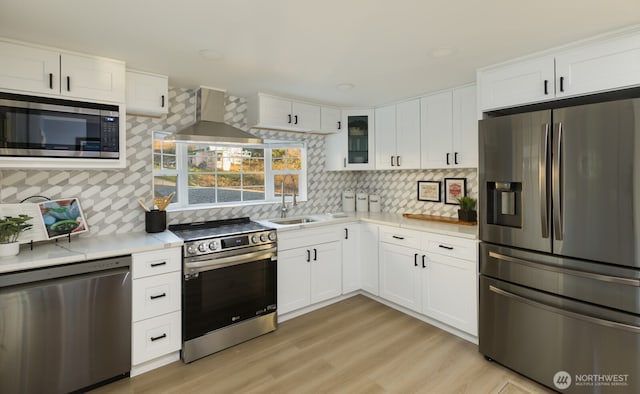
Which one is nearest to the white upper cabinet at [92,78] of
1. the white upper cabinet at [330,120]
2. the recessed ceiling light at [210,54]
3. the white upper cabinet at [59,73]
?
the white upper cabinet at [59,73]

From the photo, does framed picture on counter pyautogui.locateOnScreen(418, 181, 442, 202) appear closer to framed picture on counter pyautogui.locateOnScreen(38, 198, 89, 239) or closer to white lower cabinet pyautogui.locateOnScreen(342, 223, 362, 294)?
white lower cabinet pyautogui.locateOnScreen(342, 223, 362, 294)

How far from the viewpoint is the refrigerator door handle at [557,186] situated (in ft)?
6.74

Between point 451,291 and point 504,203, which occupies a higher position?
point 504,203

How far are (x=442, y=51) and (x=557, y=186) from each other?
1.21 m

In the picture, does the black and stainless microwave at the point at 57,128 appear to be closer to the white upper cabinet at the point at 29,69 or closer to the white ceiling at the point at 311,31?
the white upper cabinet at the point at 29,69

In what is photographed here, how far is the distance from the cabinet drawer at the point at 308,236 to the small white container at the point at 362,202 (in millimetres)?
770

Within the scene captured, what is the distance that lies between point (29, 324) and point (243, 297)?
140 cm

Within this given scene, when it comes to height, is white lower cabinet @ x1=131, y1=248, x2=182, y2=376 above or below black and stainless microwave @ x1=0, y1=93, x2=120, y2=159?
below

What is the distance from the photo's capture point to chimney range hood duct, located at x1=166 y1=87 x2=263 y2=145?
111 inches

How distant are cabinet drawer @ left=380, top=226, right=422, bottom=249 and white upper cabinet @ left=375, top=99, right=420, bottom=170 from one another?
2.57 ft

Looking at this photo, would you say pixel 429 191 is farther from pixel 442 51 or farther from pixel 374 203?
pixel 442 51

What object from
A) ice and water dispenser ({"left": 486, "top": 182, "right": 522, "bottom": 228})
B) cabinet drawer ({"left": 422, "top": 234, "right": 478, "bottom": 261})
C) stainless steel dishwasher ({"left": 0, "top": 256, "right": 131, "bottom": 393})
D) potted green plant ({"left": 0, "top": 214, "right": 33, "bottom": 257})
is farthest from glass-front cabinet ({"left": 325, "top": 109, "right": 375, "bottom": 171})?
potted green plant ({"left": 0, "top": 214, "right": 33, "bottom": 257})

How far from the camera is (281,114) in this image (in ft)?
11.2

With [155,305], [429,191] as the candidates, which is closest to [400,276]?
[429,191]
